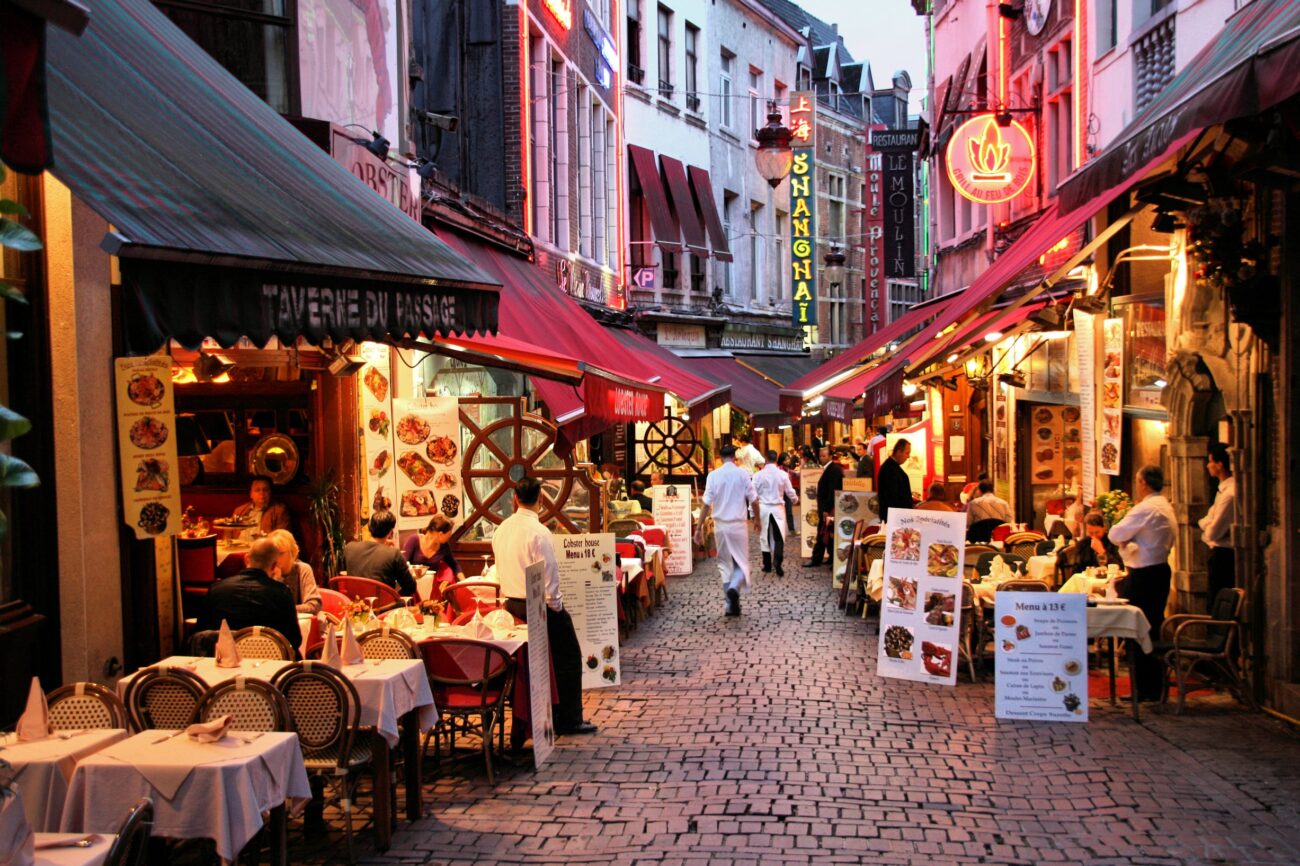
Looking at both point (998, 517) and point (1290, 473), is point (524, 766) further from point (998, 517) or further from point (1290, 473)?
point (998, 517)

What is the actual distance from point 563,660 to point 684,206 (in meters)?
23.4

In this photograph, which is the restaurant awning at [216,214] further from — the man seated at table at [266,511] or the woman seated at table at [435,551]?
the man seated at table at [266,511]

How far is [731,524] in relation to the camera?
16.2 m

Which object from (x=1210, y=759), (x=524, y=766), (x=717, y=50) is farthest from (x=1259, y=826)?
(x=717, y=50)

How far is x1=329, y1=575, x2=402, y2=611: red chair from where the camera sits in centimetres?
1119

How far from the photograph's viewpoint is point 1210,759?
365 inches

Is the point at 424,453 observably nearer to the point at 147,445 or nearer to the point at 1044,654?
the point at 147,445

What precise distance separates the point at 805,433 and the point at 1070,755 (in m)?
42.2

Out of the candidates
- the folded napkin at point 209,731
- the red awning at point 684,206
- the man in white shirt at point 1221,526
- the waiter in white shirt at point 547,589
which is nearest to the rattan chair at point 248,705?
the folded napkin at point 209,731

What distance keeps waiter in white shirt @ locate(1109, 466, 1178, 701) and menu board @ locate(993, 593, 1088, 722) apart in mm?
790

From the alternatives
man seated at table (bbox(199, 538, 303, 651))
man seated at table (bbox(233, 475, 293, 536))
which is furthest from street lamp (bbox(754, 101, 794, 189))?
man seated at table (bbox(199, 538, 303, 651))

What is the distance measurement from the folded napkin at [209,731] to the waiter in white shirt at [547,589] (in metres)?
3.65

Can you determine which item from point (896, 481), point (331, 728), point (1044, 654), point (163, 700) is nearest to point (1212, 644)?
point (1044, 654)

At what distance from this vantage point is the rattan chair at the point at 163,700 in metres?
7.25
